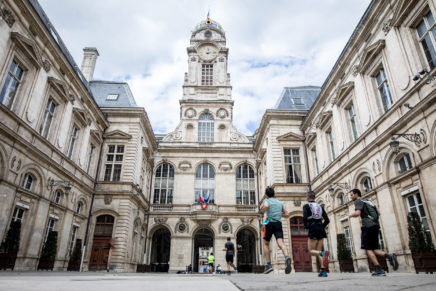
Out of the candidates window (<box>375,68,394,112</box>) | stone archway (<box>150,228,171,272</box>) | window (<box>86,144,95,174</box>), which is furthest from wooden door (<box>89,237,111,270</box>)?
window (<box>375,68,394,112</box>)

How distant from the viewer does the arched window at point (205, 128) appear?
28906 millimetres

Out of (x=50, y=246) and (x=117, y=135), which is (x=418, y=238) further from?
(x=117, y=135)

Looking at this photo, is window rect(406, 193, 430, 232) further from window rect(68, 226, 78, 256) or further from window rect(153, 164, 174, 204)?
window rect(153, 164, 174, 204)

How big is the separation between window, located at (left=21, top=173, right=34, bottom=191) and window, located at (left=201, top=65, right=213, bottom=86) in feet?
72.6

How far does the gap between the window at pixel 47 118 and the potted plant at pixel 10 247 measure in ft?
15.3

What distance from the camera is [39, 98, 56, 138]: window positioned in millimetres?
13984

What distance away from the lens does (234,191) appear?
86.8 feet

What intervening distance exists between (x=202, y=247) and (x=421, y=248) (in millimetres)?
24818

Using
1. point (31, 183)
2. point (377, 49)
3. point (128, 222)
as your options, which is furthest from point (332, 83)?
point (31, 183)

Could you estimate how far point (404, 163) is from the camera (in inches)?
436

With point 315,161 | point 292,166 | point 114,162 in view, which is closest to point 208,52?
point 292,166

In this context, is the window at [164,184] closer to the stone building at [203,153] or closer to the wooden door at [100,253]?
the stone building at [203,153]

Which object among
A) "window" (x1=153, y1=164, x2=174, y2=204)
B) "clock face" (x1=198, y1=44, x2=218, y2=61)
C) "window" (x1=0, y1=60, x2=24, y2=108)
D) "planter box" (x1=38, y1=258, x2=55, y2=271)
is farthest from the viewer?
"clock face" (x1=198, y1=44, x2=218, y2=61)

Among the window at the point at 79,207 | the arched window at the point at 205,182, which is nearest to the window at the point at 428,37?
the window at the point at 79,207
